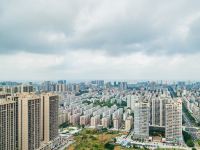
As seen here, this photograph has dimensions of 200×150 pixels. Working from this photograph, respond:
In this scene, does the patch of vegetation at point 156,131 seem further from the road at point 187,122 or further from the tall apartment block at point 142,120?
the road at point 187,122

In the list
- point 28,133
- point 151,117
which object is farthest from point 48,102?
point 151,117

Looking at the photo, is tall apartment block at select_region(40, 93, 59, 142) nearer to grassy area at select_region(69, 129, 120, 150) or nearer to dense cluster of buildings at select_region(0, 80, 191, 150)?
dense cluster of buildings at select_region(0, 80, 191, 150)

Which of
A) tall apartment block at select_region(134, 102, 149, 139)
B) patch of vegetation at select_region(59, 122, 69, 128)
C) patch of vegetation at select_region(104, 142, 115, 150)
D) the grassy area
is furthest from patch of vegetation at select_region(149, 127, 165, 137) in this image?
patch of vegetation at select_region(59, 122, 69, 128)

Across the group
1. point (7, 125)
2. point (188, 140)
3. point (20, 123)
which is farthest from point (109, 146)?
point (7, 125)

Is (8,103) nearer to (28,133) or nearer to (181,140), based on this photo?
(28,133)

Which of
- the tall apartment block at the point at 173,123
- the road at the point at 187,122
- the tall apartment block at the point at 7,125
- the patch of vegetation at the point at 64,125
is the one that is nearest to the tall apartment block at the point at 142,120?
the tall apartment block at the point at 173,123

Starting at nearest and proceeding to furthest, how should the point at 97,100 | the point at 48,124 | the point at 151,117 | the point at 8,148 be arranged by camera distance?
1. the point at 8,148
2. the point at 48,124
3. the point at 151,117
4. the point at 97,100
